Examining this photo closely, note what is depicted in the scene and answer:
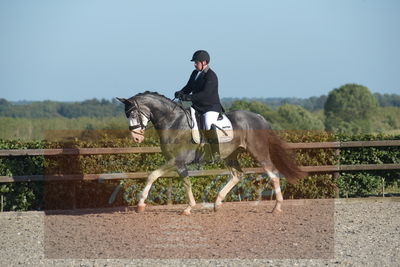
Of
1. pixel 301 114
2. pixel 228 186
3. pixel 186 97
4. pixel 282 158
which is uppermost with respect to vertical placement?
pixel 186 97

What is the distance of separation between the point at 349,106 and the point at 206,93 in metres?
35.2

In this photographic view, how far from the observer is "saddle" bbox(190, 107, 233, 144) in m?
10.0

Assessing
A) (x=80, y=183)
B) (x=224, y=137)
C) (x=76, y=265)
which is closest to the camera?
(x=76, y=265)

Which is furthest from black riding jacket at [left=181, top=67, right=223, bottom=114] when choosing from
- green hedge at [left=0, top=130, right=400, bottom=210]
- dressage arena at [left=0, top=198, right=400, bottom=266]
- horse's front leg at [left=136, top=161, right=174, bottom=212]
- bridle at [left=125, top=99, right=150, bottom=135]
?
green hedge at [left=0, top=130, right=400, bottom=210]

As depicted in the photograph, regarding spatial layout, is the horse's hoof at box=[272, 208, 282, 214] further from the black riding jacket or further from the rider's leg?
the black riding jacket

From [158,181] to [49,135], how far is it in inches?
97.5

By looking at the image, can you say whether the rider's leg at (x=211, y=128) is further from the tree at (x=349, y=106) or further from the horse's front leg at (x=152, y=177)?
the tree at (x=349, y=106)

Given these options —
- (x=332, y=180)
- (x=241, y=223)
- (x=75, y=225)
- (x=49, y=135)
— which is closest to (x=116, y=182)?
(x=49, y=135)

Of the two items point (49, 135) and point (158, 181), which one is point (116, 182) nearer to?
point (158, 181)

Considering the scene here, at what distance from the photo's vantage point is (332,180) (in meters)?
12.6

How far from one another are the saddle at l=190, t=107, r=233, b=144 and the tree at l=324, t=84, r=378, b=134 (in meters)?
30.6

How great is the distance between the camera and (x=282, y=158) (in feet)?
35.0

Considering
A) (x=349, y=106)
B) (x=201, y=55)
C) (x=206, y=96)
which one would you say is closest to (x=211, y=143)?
(x=206, y=96)

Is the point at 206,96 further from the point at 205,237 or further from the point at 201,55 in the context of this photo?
the point at 205,237
